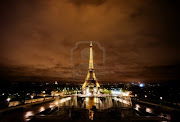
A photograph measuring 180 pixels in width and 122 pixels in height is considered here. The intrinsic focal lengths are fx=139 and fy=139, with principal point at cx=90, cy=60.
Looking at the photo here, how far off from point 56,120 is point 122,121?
14.9 feet

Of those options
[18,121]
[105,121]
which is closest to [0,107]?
[18,121]

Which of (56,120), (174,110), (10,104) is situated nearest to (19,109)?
(10,104)

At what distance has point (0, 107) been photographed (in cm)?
1320

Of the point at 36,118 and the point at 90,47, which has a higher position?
the point at 90,47

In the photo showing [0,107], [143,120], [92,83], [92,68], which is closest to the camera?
[143,120]

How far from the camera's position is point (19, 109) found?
567 inches

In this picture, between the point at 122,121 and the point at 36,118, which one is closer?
the point at 122,121

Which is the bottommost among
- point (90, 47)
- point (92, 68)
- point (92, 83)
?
point (92, 83)

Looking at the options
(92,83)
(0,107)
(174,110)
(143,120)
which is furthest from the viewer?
(92,83)

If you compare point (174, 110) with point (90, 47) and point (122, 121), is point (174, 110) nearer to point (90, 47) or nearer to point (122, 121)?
point (122, 121)

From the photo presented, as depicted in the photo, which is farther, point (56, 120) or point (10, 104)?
point (10, 104)

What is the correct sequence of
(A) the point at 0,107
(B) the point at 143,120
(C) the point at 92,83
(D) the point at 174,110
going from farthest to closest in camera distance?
(C) the point at 92,83, (D) the point at 174,110, (A) the point at 0,107, (B) the point at 143,120

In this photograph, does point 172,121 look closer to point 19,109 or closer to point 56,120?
point 56,120

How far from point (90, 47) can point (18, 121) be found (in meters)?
64.0
